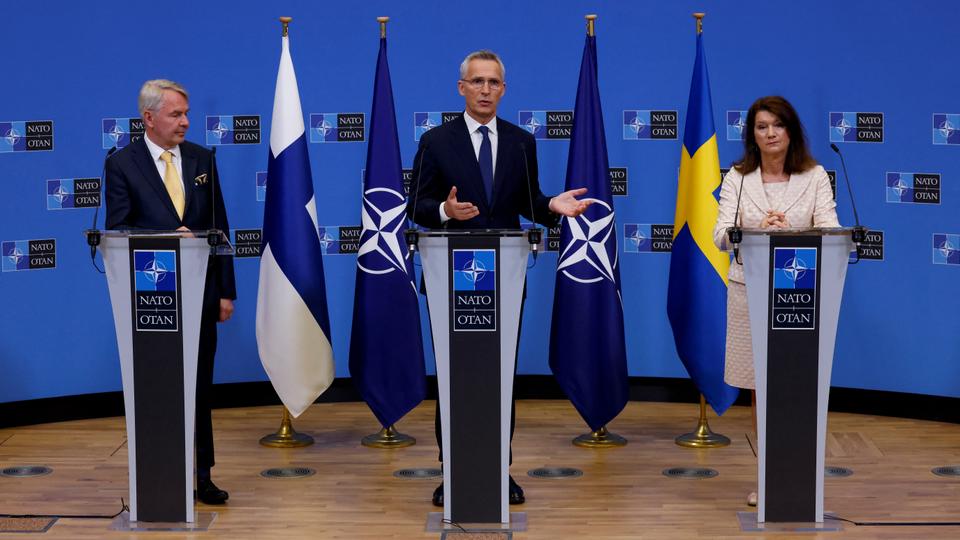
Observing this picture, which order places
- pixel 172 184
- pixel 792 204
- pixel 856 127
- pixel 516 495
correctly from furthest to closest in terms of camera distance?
pixel 856 127
pixel 516 495
pixel 172 184
pixel 792 204

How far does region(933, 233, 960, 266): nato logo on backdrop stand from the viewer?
6898 millimetres

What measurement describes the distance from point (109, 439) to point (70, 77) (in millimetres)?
2032

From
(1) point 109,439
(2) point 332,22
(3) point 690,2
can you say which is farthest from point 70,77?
(3) point 690,2

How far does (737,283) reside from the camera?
5113mm

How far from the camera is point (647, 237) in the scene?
290 inches

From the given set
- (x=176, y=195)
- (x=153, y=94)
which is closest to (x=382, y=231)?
(x=176, y=195)

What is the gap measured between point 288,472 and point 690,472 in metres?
1.87

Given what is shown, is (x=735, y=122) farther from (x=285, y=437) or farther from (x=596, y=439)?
(x=285, y=437)

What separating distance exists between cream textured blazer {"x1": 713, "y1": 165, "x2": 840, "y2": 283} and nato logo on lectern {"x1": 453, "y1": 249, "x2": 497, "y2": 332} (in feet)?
3.17

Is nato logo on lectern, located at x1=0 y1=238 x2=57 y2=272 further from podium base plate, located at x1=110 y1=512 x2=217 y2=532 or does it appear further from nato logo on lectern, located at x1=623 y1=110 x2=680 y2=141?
nato logo on lectern, located at x1=623 y1=110 x2=680 y2=141

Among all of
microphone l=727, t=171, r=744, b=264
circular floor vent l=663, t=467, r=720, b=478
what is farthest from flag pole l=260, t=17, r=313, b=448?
microphone l=727, t=171, r=744, b=264

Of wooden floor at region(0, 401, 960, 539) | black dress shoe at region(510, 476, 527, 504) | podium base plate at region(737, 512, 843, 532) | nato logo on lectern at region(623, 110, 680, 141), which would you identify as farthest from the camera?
nato logo on lectern at region(623, 110, 680, 141)

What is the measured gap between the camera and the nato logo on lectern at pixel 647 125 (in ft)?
23.9

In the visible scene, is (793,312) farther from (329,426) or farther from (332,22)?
(332,22)
